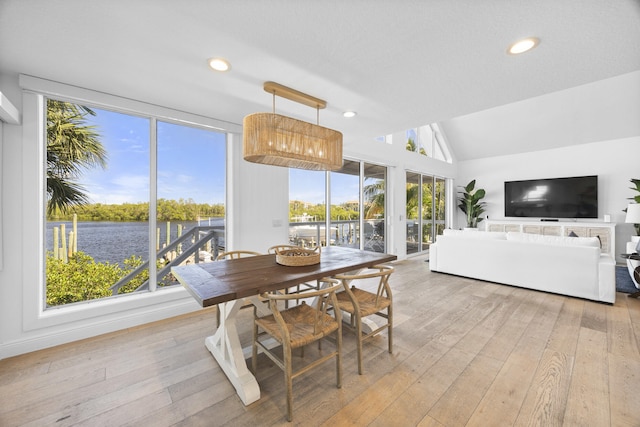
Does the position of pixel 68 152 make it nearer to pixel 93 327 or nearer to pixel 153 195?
pixel 153 195

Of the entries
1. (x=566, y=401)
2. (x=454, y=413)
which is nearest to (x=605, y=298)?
(x=566, y=401)

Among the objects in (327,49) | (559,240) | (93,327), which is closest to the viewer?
(327,49)

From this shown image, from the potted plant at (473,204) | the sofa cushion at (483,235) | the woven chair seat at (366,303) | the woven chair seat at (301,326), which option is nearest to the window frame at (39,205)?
the woven chair seat at (301,326)

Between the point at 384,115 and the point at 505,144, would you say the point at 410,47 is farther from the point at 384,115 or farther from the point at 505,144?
the point at 505,144

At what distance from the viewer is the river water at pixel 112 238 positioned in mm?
2533

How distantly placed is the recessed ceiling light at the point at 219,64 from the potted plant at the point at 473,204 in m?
7.60

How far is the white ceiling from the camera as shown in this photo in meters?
1.45

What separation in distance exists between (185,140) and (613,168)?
346 inches

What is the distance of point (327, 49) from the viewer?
1.80 m

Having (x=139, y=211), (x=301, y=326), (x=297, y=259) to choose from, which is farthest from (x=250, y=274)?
(x=139, y=211)

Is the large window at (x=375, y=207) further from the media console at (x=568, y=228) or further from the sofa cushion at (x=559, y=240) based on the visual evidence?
the media console at (x=568, y=228)

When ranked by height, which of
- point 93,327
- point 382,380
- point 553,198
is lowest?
point 382,380

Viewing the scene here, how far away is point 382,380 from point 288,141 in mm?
1898

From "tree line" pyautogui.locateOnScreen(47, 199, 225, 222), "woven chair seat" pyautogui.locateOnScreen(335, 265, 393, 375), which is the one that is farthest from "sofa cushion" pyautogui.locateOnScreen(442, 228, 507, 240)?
"tree line" pyautogui.locateOnScreen(47, 199, 225, 222)
